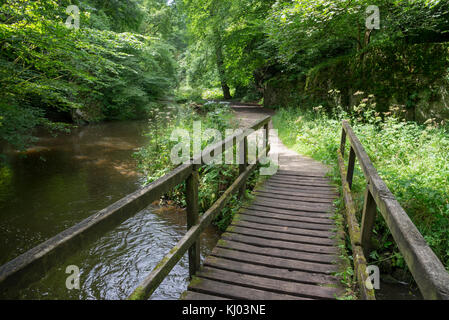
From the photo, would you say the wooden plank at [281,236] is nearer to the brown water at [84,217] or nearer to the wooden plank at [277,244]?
the wooden plank at [277,244]

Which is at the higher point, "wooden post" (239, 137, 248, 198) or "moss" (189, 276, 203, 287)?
"wooden post" (239, 137, 248, 198)

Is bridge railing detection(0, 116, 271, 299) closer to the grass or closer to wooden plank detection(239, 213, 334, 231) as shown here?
wooden plank detection(239, 213, 334, 231)

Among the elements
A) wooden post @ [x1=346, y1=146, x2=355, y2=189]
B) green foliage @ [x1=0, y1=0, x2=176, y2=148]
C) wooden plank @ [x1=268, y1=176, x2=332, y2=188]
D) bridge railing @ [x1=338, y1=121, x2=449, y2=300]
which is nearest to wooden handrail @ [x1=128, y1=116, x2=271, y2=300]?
bridge railing @ [x1=338, y1=121, x2=449, y2=300]

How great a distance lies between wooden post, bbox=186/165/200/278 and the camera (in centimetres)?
291

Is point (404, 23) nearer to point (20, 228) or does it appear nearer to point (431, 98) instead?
point (431, 98)

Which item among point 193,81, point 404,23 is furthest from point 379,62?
point 193,81

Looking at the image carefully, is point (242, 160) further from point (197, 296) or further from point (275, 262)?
point (197, 296)

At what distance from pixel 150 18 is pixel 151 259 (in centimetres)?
2820

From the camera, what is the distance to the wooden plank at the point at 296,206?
4.66 m

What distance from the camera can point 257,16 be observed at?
18188 mm

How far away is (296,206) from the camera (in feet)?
15.8

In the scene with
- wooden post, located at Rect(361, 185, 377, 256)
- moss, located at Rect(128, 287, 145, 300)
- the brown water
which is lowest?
the brown water

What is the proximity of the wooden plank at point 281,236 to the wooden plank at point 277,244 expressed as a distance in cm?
8
